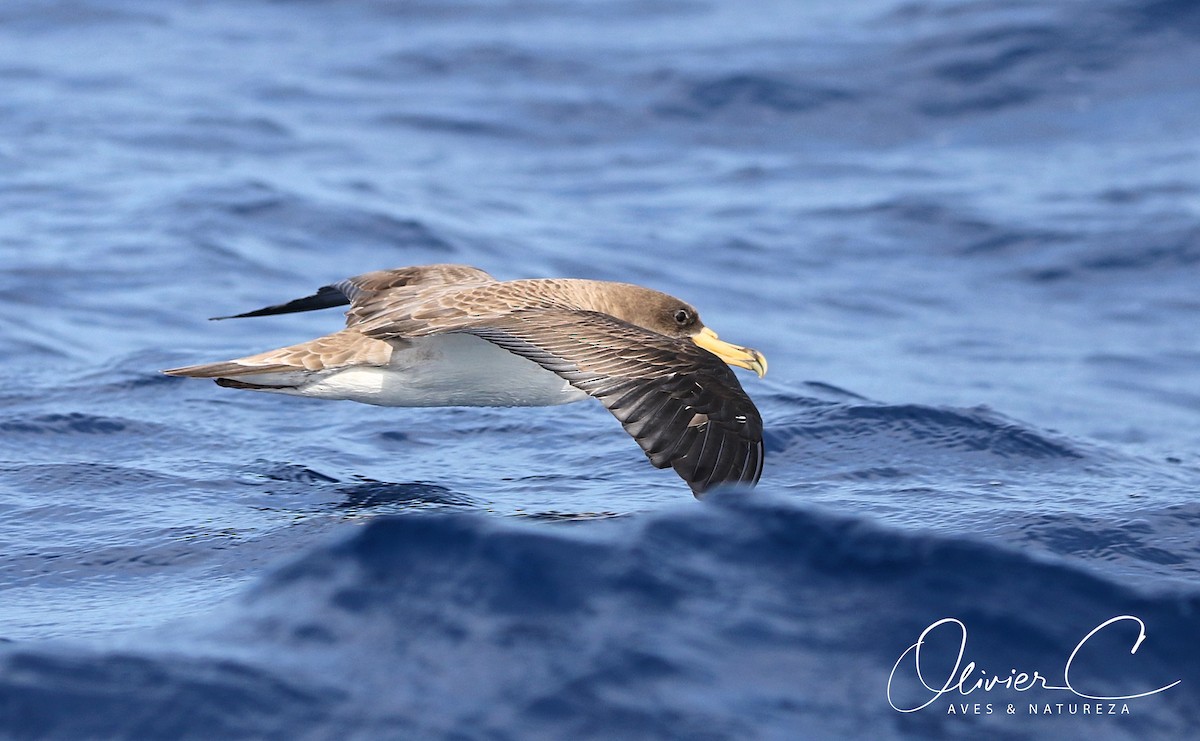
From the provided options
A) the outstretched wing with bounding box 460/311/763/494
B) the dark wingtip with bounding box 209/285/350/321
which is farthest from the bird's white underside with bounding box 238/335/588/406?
the dark wingtip with bounding box 209/285/350/321

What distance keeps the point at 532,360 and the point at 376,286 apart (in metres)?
2.36

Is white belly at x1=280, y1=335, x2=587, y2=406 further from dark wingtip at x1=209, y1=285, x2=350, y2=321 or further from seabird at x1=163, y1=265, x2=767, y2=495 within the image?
dark wingtip at x1=209, y1=285, x2=350, y2=321

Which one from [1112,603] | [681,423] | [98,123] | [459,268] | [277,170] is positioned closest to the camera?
[1112,603]

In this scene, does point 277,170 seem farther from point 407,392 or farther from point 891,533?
point 891,533

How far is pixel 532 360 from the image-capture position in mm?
6816

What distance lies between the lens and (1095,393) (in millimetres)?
Result: 11758

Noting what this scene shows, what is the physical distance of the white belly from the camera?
756cm

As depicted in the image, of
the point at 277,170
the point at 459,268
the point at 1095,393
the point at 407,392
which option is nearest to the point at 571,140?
the point at 277,170

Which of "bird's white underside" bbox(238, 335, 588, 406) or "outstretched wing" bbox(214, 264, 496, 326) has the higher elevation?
"outstretched wing" bbox(214, 264, 496, 326)

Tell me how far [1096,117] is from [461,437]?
1230 cm

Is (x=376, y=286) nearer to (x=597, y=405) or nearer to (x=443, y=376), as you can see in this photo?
(x=443, y=376)
